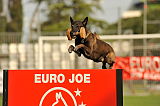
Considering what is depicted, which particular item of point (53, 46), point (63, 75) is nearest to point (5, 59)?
point (53, 46)

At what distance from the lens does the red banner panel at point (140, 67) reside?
20953 mm

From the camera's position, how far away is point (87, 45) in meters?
6.80

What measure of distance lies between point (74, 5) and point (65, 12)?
42.1 inches

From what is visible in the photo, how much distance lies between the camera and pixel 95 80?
270 inches

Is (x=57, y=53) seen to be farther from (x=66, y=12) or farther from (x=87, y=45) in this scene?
(x=66, y=12)

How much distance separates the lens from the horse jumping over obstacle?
6625 millimetres

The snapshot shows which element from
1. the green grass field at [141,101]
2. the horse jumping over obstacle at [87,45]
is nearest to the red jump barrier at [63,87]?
the horse jumping over obstacle at [87,45]

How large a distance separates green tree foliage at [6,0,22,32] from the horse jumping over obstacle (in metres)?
38.3

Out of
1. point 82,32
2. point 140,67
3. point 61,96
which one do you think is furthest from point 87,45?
point 140,67

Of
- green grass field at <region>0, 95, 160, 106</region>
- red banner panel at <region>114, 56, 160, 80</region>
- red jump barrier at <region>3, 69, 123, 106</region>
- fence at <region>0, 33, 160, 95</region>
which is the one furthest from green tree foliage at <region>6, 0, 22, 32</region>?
red jump barrier at <region>3, 69, 123, 106</region>

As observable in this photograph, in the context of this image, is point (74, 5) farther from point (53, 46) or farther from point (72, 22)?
point (72, 22)

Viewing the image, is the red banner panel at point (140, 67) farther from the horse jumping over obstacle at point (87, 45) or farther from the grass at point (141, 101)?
the horse jumping over obstacle at point (87, 45)

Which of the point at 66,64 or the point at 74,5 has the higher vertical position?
the point at 74,5

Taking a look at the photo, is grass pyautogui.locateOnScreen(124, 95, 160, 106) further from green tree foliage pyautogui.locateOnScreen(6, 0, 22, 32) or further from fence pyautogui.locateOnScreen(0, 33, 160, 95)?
green tree foliage pyautogui.locateOnScreen(6, 0, 22, 32)
